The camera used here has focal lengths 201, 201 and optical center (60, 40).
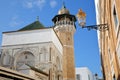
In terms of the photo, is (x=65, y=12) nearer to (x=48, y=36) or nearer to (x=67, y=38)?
(x=67, y=38)

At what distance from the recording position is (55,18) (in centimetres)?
3762

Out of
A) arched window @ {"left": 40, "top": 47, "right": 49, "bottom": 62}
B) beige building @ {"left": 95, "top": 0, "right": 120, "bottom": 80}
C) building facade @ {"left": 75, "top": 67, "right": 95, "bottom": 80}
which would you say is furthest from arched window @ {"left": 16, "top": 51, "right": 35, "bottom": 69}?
building facade @ {"left": 75, "top": 67, "right": 95, "bottom": 80}

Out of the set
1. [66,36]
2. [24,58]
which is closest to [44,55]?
[24,58]

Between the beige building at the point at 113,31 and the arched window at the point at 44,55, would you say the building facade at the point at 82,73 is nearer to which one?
the arched window at the point at 44,55

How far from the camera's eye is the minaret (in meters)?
33.4

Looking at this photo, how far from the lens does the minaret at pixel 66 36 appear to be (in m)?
33.4

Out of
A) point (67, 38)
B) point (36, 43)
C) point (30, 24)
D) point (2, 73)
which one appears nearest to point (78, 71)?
point (67, 38)

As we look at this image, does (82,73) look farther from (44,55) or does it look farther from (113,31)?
(113,31)

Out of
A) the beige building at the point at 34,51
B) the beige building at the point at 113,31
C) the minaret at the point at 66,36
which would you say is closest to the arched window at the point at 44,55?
the beige building at the point at 34,51

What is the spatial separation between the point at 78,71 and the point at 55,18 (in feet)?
41.1

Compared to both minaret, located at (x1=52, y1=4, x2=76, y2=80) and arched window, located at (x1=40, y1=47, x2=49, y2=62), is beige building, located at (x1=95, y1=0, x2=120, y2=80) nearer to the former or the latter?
arched window, located at (x1=40, y1=47, x2=49, y2=62)

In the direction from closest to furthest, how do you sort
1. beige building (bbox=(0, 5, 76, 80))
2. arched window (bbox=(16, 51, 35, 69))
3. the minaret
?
beige building (bbox=(0, 5, 76, 80))
arched window (bbox=(16, 51, 35, 69))
the minaret

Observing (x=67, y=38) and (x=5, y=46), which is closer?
(x=5, y=46)

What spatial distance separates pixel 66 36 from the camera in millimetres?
35500
